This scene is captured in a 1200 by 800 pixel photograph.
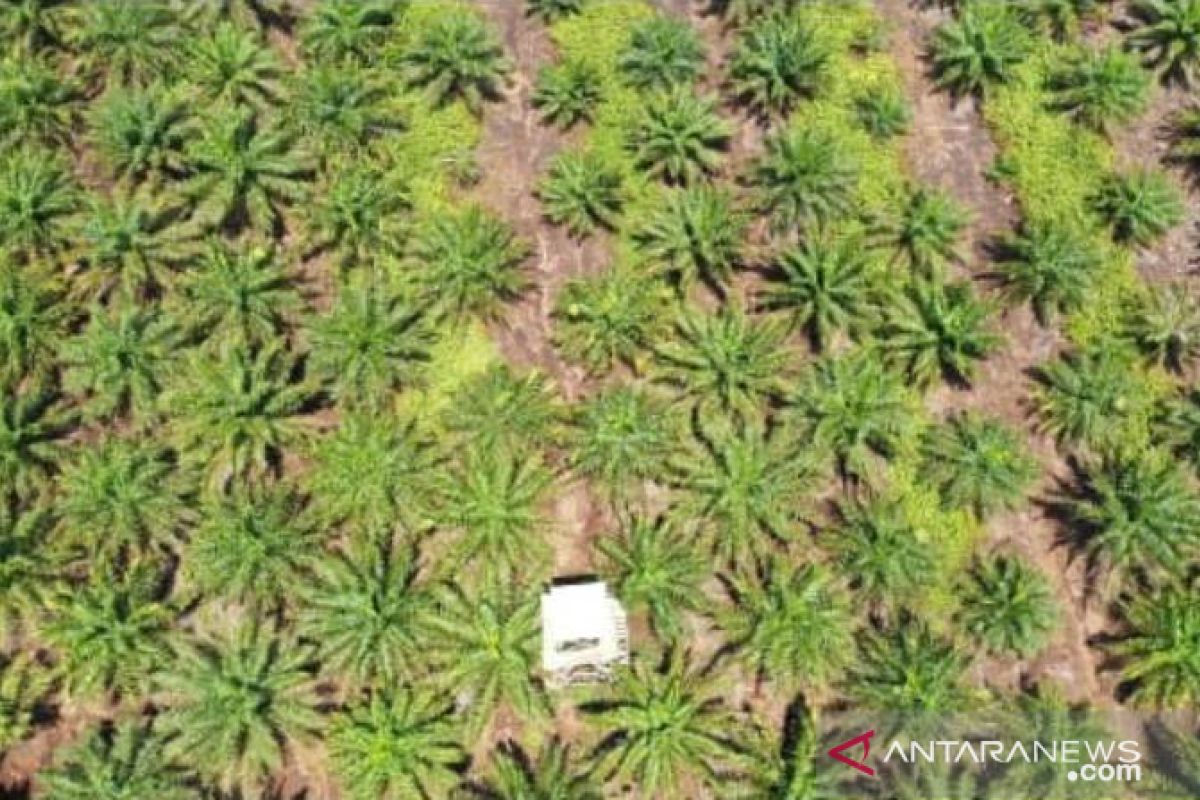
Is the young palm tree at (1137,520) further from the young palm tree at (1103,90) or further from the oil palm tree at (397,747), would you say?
the oil palm tree at (397,747)

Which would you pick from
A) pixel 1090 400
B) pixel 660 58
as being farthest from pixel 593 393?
pixel 1090 400

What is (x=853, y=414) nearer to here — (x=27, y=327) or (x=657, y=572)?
(x=657, y=572)

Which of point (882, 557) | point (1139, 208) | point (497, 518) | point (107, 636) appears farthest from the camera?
point (1139, 208)

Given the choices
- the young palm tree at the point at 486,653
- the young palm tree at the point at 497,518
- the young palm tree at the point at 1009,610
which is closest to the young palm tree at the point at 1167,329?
the young palm tree at the point at 1009,610

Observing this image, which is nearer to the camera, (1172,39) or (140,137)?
(140,137)

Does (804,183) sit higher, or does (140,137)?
(140,137)

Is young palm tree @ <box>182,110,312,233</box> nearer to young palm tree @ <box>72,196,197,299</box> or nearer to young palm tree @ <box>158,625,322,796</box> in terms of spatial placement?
young palm tree @ <box>72,196,197,299</box>

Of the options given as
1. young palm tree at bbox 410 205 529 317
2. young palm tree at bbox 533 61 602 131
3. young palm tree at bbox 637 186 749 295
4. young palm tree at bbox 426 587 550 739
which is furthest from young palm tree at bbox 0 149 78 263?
young palm tree at bbox 637 186 749 295
